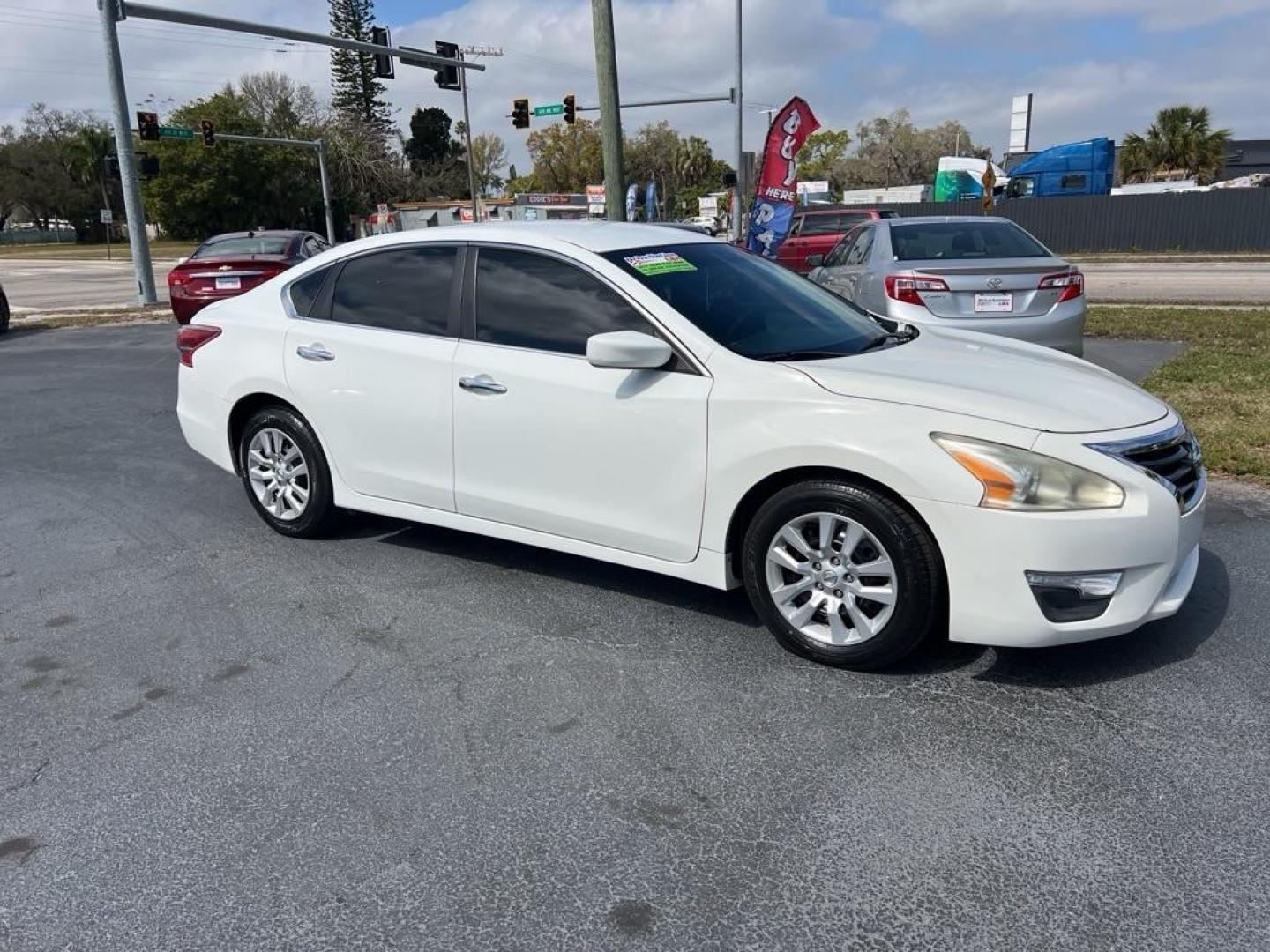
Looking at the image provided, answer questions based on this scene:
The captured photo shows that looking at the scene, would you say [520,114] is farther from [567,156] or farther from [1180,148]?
[567,156]

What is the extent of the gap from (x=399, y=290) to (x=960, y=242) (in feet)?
17.3

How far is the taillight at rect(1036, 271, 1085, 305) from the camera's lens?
777 centimetres

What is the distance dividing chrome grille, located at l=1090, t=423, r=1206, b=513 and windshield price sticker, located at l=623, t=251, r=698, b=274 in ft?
6.25

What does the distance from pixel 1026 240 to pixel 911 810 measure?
680 cm

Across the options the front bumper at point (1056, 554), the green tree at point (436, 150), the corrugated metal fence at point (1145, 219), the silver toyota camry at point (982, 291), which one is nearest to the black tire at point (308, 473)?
the front bumper at point (1056, 554)

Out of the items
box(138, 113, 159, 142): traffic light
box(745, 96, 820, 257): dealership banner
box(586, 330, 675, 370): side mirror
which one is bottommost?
box(586, 330, 675, 370): side mirror

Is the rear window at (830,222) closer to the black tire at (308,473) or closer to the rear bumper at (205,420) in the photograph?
the rear bumper at (205,420)

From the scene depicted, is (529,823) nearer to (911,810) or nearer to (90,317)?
(911,810)

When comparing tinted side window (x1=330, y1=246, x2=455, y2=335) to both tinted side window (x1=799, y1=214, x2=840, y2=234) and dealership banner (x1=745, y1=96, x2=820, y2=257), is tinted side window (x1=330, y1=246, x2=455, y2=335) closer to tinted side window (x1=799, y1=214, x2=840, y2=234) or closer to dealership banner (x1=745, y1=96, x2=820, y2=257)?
dealership banner (x1=745, y1=96, x2=820, y2=257)

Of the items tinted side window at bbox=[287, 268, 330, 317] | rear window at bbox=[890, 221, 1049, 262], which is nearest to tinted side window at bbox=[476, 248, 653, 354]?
tinted side window at bbox=[287, 268, 330, 317]

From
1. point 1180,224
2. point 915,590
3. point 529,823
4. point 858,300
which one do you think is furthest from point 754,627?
point 1180,224

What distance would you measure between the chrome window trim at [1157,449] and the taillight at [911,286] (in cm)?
404

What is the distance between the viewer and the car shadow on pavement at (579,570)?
454cm

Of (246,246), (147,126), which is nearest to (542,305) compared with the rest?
(246,246)
